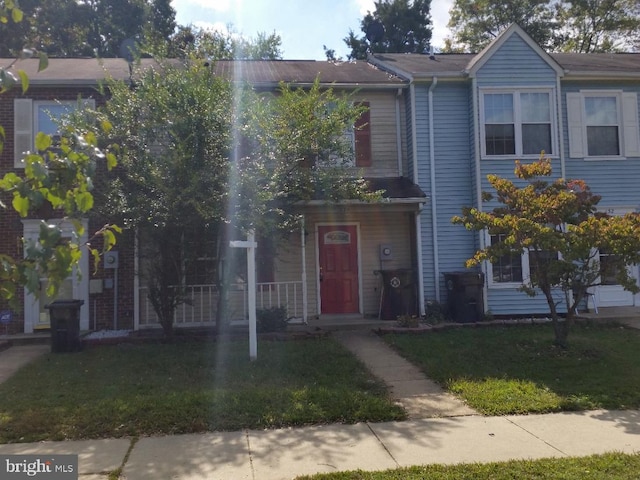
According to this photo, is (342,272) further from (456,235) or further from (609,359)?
(609,359)

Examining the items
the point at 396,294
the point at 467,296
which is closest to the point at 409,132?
the point at 396,294

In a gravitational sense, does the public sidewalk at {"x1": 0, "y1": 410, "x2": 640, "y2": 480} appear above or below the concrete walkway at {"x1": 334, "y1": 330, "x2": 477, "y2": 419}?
below

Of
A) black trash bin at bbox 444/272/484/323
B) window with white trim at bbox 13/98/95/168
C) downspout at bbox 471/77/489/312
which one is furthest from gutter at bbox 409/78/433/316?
window with white trim at bbox 13/98/95/168

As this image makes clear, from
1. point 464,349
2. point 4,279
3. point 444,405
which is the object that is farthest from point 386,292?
point 4,279

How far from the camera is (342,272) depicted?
12547mm

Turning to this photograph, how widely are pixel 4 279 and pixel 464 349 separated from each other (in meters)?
7.77

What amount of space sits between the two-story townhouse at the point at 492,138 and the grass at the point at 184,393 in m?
4.77

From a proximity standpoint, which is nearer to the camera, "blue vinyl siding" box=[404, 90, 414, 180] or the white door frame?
the white door frame

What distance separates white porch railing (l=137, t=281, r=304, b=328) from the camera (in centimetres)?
1112

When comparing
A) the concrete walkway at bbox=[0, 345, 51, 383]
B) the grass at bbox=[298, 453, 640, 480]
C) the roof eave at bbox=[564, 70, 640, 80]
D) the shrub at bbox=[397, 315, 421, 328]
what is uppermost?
the roof eave at bbox=[564, 70, 640, 80]

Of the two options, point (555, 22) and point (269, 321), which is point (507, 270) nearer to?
point (269, 321)

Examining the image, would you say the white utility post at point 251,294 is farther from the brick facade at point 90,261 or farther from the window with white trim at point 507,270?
the window with white trim at point 507,270

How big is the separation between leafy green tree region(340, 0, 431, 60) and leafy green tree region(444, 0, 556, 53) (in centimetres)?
452

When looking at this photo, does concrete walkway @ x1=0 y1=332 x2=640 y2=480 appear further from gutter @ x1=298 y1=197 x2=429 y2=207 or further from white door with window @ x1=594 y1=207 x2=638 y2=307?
white door with window @ x1=594 y1=207 x2=638 y2=307
